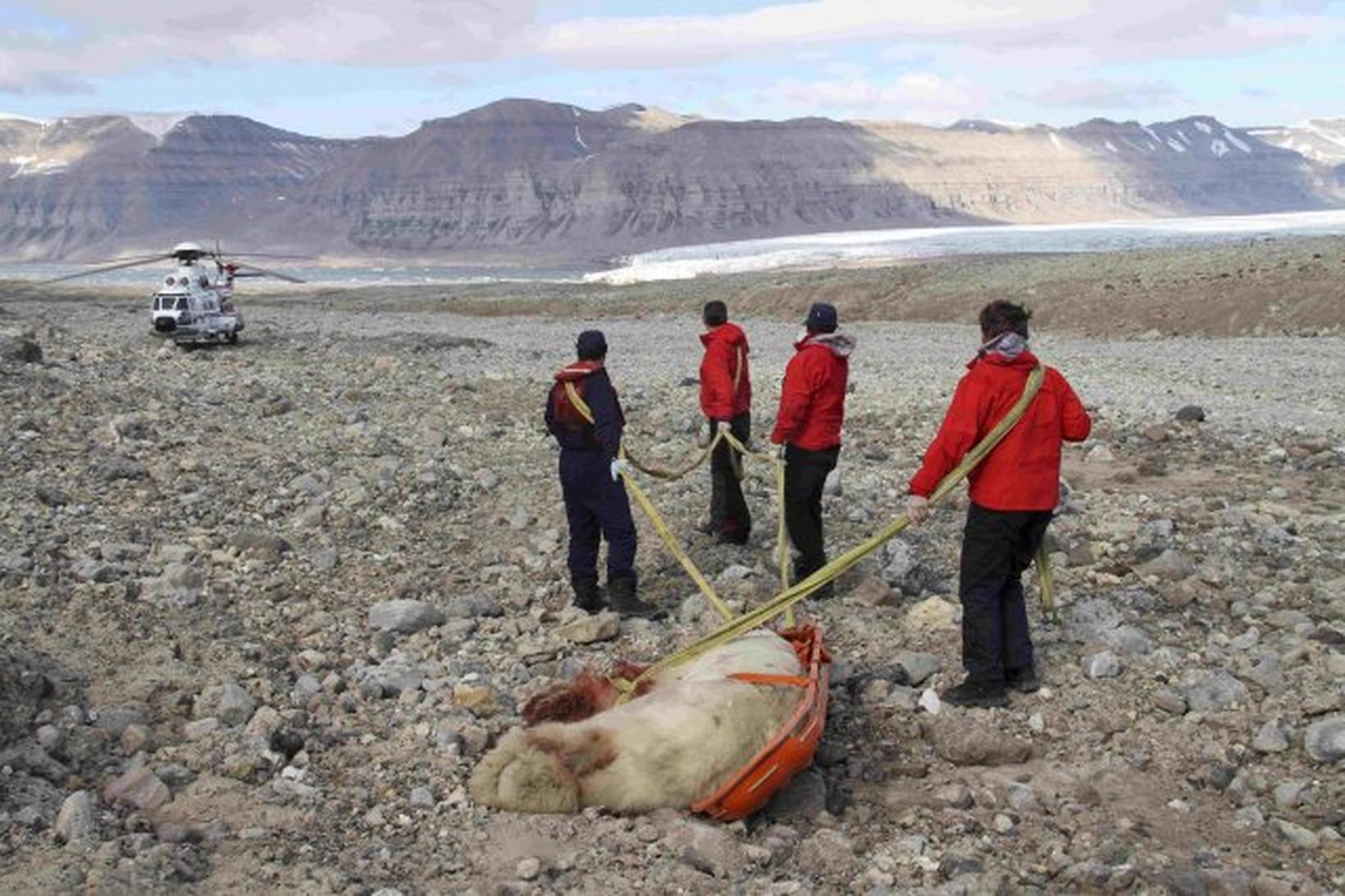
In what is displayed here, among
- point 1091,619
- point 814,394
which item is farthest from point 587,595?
point 1091,619

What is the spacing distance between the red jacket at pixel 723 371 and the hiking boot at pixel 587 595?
1745mm

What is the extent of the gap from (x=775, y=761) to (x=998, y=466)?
6.26ft

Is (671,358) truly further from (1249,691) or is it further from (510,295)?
(510,295)

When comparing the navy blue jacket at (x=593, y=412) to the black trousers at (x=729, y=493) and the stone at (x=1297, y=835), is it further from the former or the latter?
the stone at (x=1297, y=835)

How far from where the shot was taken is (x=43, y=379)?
49.1 ft

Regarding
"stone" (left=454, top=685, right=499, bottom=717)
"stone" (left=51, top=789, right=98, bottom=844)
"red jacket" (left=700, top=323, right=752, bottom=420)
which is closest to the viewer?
"stone" (left=51, top=789, right=98, bottom=844)

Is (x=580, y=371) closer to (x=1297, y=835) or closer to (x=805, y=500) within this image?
(x=805, y=500)

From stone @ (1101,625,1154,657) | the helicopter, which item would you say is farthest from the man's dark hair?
the helicopter

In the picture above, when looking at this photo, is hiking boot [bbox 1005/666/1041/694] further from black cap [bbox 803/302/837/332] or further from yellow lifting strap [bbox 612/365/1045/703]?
black cap [bbox 803/302/837/332]

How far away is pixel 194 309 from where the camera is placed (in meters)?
25.9

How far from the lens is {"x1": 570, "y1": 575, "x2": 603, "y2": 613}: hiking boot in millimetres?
8062

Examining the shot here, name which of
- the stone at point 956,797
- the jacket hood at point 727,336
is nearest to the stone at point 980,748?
the stone at point 956,797

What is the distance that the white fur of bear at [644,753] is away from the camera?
17.9 ft

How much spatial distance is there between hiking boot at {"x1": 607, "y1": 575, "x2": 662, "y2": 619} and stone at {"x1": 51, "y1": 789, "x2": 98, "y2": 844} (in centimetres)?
343
